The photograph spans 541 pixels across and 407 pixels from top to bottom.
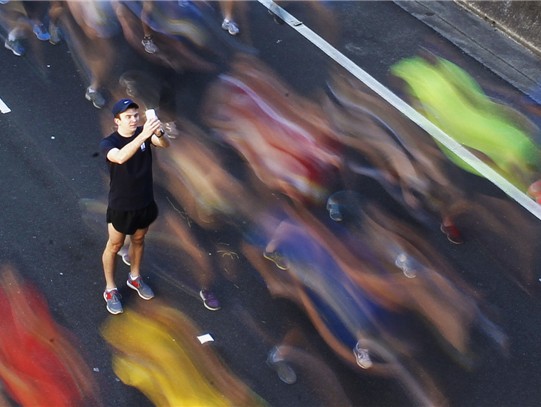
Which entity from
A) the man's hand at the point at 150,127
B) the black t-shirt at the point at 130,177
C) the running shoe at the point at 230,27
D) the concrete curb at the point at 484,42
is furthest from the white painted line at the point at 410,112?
the man's hand at the point at 150,127

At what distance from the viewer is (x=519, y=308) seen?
6.48m

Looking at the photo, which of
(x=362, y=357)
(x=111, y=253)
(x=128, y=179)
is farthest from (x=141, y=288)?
(x=362, y=357)

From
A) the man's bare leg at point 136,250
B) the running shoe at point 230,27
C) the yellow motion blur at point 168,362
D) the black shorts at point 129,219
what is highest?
the black shorts at point 129,219

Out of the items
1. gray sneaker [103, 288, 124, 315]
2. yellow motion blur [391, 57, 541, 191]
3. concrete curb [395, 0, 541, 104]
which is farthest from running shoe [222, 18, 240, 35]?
gray sneaker [103, 288, 124, 315]

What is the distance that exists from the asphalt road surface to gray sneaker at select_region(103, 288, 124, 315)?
0.20 feet

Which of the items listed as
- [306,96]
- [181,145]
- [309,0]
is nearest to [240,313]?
[181,145]

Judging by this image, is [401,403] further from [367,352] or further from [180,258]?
[180,258]

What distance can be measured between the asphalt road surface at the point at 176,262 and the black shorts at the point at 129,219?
2.20 ft

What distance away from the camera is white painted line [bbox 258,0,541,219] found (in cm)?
776

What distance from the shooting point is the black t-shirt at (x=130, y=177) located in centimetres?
541

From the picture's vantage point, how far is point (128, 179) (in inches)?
215

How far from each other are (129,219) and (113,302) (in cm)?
70

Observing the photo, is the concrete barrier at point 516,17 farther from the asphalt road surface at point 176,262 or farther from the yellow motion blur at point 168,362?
the yellow motion blur at point 168,362

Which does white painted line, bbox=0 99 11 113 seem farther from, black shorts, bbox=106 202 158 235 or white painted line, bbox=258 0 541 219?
white painted line, bbox=258 0 541 219
